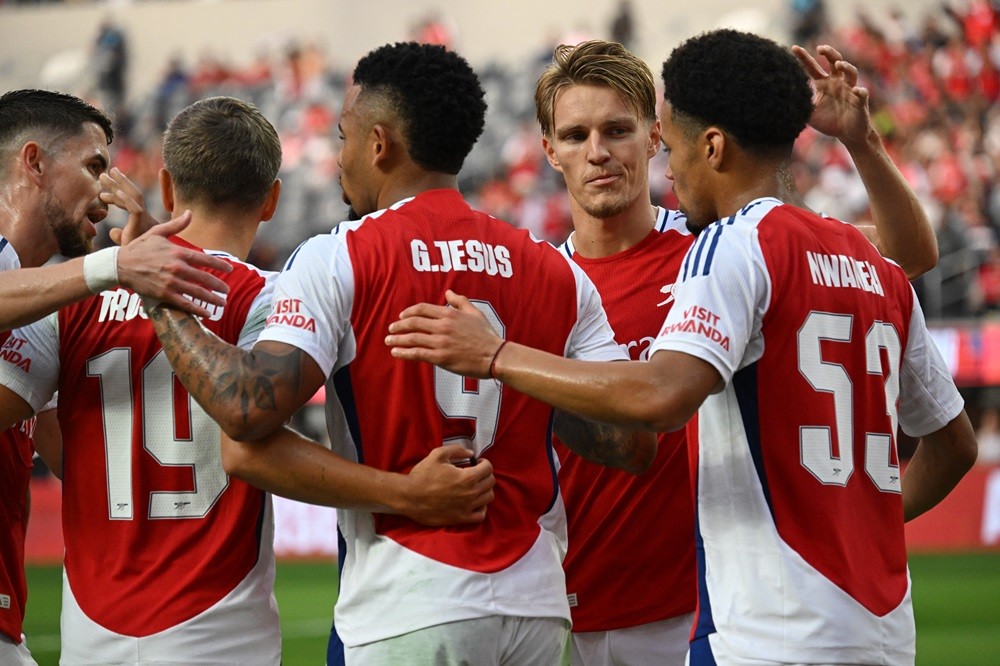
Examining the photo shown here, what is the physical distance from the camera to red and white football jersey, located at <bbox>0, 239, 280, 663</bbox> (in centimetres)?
370

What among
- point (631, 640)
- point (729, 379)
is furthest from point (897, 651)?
point (631, 640)

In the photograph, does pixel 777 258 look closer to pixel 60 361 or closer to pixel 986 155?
pixel 60 361

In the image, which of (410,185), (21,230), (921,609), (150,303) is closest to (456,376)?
(410,185)

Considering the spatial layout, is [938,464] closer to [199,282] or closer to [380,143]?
[380,143]

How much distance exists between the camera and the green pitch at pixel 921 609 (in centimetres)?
1034

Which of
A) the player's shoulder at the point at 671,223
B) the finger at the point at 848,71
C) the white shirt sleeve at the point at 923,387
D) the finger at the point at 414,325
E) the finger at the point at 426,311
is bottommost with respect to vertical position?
the white shirt sleeve at the point at 923,387

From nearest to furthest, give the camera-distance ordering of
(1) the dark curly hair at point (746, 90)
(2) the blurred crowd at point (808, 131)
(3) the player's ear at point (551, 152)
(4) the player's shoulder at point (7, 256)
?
(1) the dark curly hair at point (746, 90)
(4) the player's shoulder at point (7, 256)
(3) the player's ear at point (551, 152)
(2) the blurred crowd at point (808, 131)

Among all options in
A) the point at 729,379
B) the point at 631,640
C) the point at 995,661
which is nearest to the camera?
the point at 729,379

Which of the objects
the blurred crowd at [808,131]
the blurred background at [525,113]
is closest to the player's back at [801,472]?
the blurred background at [525,113]

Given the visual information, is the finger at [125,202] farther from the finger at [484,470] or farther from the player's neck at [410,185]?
the finger at [484,470]

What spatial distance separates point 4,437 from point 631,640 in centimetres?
233

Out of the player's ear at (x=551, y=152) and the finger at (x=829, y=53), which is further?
the player's ear at (x=551, y=152)

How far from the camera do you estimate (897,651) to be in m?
3.49

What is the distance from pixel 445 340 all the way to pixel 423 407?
0.30 m
